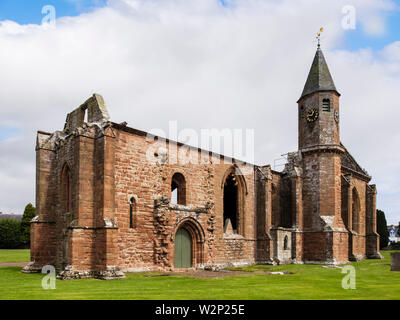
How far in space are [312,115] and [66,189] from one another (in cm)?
1815

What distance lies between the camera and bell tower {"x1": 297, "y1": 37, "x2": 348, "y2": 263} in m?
27.1

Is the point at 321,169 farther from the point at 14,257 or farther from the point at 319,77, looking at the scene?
the point at 14,257

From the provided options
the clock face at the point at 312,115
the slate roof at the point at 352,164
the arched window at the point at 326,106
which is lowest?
the slate roof at the point at 352,164

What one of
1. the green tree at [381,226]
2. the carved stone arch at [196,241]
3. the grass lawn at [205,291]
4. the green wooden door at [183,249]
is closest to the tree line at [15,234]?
the green tree at [381,226]

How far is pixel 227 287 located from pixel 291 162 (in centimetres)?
1767

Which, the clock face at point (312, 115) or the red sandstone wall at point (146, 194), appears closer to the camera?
the red sandstone wall at point (146, 194)

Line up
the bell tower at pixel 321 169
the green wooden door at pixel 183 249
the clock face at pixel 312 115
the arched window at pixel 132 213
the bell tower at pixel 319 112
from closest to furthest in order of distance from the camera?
the arched window at pixel 132 213 → the green wooden door at pixel 183 249 → the bell tower at pixel 321 169 → the bell tower at pixel 319 112 → the clock face at pixel 312 115

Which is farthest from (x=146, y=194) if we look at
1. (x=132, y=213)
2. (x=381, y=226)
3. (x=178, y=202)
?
(x=381, y=226)

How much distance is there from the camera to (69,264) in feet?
55.2

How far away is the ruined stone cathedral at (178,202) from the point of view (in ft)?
58.2

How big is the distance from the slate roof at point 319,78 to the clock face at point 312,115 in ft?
4.71

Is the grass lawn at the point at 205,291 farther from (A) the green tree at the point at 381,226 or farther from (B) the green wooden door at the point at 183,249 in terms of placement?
(A) the green tree at the point at 381,226

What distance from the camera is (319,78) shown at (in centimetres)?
2955
